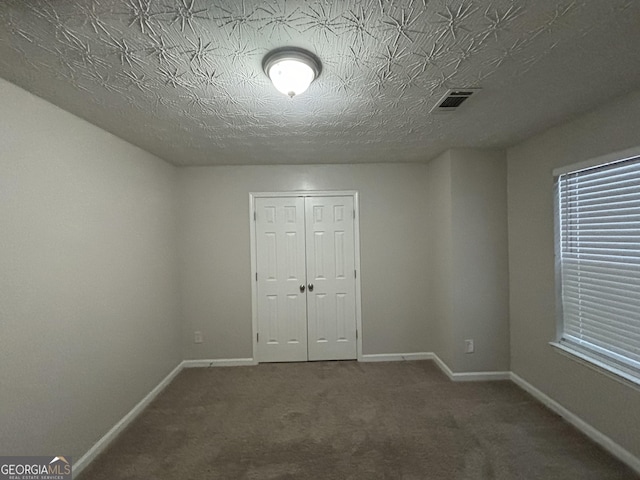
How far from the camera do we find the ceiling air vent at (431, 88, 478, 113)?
1665mm

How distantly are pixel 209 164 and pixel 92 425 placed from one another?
2589 millimetres

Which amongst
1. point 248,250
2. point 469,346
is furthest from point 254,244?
point 469,346

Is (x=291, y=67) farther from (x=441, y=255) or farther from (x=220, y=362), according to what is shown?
(x=220, y=362)

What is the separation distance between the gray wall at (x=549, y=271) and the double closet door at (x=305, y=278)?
1707 millimetres

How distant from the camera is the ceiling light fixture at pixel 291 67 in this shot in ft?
4.19

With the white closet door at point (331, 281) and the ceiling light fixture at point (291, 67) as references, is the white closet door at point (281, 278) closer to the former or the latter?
the white closet door at point (331, 281)

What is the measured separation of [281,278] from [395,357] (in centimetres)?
171

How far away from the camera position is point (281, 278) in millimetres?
3502

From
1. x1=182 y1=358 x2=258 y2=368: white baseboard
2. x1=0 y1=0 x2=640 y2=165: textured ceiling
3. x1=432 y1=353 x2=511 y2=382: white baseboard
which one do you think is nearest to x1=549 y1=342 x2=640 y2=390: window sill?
x1=432 y1=353 x2=511 y2=382: white baseboard

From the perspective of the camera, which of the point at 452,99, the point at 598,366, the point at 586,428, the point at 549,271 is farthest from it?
the point at 549,271

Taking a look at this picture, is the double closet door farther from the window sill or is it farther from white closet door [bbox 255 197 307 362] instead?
the window sill

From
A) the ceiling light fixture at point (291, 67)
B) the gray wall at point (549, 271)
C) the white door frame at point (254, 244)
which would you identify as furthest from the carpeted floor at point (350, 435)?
the ceiling light fixture at point (291, 67)

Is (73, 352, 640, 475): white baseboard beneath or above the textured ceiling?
beneath

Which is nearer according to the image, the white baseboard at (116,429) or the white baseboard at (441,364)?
the white baseboard at (116,429)
